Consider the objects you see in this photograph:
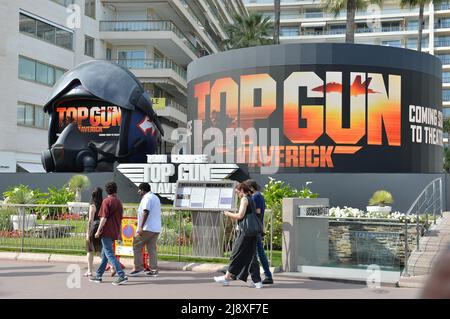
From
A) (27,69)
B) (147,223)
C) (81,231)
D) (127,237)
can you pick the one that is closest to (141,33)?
(27,69)

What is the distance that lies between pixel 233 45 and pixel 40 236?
159 feet

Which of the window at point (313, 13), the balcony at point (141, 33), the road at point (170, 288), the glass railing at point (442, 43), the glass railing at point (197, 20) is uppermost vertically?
the window at point (313, 13)

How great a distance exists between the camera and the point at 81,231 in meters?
13.4

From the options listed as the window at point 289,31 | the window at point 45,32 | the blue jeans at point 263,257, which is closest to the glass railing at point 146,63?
the window at point 45,32

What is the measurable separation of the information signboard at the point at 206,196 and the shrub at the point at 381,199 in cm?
989

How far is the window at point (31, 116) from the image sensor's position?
39188 millimetres

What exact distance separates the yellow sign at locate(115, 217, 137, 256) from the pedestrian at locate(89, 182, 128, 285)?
1.65 m

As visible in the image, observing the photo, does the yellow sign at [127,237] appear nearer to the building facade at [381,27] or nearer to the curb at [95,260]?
the curb at [95,260]

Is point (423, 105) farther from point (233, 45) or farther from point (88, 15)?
point (233, 45)

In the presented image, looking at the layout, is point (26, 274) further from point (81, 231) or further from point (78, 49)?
point (78, 49)

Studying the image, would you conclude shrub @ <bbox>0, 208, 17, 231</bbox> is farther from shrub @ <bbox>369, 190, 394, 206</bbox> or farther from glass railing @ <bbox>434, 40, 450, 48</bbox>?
glass railing @ <bbox>434, 40, 450, 48</bbox>

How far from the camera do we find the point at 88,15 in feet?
159

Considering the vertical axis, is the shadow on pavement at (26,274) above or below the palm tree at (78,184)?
below

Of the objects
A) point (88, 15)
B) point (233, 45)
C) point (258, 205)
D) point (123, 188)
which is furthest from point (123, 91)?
point (233, 45)
